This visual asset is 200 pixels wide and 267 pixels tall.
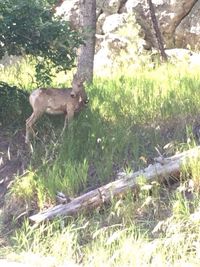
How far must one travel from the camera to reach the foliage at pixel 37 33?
7180mm

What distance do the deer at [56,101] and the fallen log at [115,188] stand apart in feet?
4.62

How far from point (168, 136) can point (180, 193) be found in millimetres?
1352

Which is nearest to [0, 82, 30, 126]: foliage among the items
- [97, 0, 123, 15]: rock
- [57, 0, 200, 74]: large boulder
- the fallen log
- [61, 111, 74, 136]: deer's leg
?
[61, 111, 74, 136]: deer's leg

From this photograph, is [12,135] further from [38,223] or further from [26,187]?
[38,223]

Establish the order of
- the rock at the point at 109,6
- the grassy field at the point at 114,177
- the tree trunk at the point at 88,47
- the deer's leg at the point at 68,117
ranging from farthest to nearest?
the rock at the point at 109,6, the tree trunk at the point at 88,47, the deer's leg at the point at 68,117, the grassy field at the point at 114,177

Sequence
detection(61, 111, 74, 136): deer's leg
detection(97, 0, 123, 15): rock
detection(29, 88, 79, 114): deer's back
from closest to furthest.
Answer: detection(29, 88, 79, 114): deer's back → detection(61, 111, 74, 136): deer's leg → detection(97, 0, 123, 15): rock

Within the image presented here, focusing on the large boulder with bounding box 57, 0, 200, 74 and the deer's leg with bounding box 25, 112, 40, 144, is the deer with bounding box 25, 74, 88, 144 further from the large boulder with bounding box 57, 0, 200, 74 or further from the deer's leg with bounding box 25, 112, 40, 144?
the large boulder with bounding box 57, 0, 200, 74

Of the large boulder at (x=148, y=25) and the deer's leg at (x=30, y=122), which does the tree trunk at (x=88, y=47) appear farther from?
the large boulder at (x=148, y=25)

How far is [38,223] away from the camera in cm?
574

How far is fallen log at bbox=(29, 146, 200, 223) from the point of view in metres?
5.85

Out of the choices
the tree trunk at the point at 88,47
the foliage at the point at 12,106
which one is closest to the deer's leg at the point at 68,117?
the foliage at the point at 12,106

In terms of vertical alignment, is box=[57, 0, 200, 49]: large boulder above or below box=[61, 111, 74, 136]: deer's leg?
above

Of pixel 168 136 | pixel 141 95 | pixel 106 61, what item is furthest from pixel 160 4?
pixel 168 136

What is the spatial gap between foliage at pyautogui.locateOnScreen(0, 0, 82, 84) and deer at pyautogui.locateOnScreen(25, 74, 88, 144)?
0.43 metres
